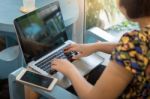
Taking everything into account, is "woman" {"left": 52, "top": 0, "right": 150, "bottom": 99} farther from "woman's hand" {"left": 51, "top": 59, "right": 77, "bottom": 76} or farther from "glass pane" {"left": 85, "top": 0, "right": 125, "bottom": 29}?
"glass pane" {"left": 85, "top": 0, "right": 125, "bottom": 29}

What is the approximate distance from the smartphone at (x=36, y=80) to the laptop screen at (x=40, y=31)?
0.35 ft

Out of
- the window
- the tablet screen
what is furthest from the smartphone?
the window

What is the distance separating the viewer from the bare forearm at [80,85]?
984 mm

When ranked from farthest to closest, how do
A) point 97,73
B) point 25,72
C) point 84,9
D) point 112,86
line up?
point 84,9 < point 97,73 < point 25,72 < point 112,86

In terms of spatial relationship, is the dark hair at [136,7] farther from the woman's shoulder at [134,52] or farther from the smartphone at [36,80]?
the smartphone at [36,80]

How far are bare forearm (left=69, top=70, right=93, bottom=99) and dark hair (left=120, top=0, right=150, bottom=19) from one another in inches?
12.1

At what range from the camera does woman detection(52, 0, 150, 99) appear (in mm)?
851

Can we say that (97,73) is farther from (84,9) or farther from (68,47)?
(84,9)

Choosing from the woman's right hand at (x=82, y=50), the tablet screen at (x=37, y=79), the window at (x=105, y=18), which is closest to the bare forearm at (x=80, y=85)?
the tablet screen at (x=37, y=79)

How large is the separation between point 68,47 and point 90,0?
0.75 m

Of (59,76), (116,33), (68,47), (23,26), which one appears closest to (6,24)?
(23,26)

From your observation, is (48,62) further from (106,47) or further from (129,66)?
(129,66)

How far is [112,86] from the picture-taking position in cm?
88

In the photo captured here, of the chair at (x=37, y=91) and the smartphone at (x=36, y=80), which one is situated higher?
the smartphone at (x=36, y=80)
